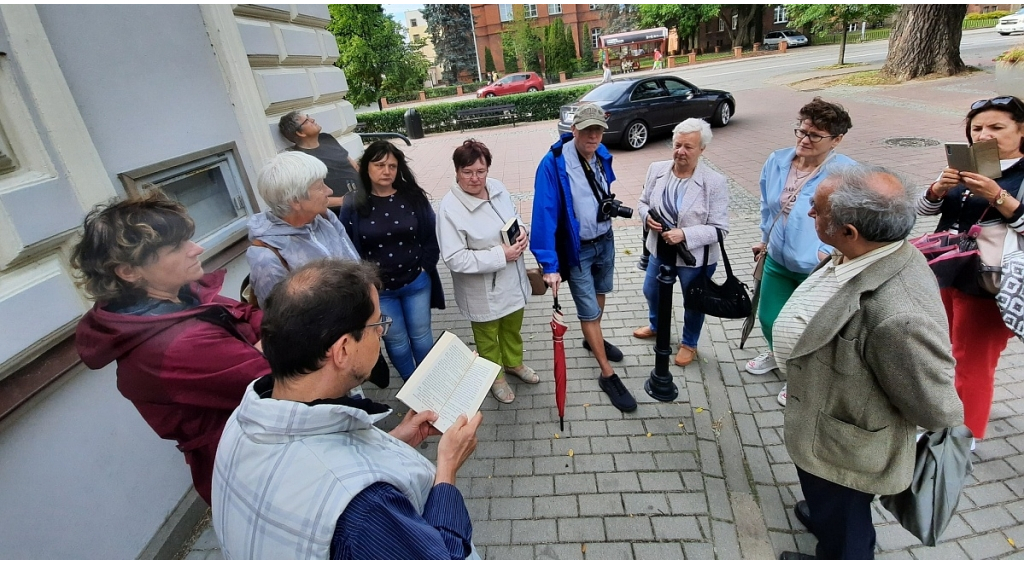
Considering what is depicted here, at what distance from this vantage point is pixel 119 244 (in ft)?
5.03

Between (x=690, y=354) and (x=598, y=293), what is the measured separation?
33.1 inches

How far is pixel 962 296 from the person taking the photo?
2.37 meters

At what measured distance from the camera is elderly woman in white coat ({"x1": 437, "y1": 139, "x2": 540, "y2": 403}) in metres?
2.78

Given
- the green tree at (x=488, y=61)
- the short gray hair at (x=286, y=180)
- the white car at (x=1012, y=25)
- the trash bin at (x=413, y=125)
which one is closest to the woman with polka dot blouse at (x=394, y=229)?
the short gray hair at (x=286, y=180)

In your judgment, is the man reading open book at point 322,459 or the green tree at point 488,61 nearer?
the man reading open book at point 322,459

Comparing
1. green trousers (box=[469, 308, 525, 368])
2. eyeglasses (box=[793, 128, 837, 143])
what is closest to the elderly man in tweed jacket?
eyeglasses (box=[793, 128, 837, 143])

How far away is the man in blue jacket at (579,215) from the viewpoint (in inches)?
114

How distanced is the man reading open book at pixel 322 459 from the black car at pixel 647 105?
995 centimetres

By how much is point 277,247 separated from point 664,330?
2378 mm

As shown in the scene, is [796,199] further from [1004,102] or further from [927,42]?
[927,42]

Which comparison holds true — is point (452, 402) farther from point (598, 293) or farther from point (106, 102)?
point (106, 102)

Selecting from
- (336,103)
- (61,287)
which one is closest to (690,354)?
(61,287)

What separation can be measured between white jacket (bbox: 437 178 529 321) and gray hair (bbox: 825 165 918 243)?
1.70m

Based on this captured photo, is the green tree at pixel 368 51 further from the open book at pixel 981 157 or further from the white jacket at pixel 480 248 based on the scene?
the open book at pixel 981 157
